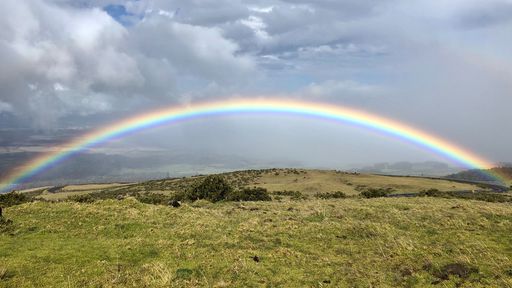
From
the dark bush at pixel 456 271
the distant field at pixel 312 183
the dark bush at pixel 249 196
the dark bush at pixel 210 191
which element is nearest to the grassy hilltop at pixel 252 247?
the dark bush at pixel 456 271

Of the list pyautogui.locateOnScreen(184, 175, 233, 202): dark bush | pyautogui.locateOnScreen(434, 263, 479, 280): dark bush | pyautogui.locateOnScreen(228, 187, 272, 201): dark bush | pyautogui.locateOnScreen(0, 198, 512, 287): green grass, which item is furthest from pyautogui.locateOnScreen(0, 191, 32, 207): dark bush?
pyautogui.locateOnScreen(434, 263, 479, 280): dark bush

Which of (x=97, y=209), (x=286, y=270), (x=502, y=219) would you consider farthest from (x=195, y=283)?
(x=502, y=219)

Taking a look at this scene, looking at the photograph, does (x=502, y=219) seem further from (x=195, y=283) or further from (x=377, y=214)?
(x=195, y=283)

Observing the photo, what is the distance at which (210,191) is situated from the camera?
4722 cm

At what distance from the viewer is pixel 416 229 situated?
22.4 m

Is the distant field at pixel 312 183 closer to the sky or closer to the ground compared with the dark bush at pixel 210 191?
closer to the ground

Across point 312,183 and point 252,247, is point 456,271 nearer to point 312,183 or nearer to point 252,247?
point 252,247

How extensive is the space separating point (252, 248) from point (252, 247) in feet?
0.36

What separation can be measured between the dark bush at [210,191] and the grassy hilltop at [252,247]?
17060 mm

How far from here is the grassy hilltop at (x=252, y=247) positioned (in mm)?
14461

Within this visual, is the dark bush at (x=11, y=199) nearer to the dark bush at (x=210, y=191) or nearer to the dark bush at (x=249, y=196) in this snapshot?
the dark bush at (x=210, y=191)

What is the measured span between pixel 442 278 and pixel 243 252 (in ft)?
26.8

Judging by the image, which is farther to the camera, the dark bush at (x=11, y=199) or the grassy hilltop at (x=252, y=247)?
the dark bush at (x=11, y=199)

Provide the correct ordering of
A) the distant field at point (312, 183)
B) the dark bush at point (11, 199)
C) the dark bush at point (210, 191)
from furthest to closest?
the distant field at point (312, 183) < the dark bush at point (210, 191) < the dark bush at point (11, 199)
